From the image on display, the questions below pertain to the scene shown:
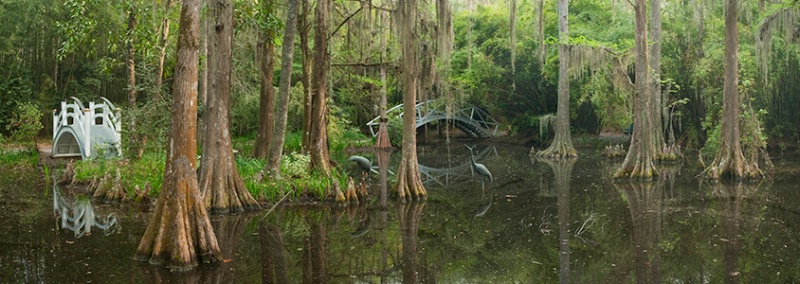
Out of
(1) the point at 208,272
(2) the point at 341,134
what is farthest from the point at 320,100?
(2) the point at 341,134

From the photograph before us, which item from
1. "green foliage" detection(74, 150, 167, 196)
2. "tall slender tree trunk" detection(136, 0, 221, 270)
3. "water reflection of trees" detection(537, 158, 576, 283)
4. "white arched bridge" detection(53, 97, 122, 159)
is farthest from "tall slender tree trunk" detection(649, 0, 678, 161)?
"tall slender tree trunk" detection(136, 0, 221, 270)

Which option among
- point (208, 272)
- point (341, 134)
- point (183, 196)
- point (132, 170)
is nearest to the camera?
point (208, 272)

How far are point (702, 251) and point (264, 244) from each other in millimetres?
4949

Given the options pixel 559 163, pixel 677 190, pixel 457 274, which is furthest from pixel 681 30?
pixel 457 274

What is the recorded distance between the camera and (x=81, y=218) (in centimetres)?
1013

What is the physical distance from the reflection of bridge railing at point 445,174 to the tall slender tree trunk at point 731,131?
5242 mm

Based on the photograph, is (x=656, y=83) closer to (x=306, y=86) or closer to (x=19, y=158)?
(x=306, y=86)

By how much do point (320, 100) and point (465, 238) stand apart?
5.29 meters

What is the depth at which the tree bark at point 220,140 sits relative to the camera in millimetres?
10281

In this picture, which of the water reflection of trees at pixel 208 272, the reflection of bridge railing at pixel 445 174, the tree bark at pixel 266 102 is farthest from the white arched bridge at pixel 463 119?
the water reflection of trees at pixel 208 272

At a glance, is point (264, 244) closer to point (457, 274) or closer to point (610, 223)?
point (457, 274)

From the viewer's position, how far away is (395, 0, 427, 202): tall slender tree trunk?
11.8 m

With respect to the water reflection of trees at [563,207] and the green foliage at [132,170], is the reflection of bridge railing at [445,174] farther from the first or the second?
the green foliage at [132,170]

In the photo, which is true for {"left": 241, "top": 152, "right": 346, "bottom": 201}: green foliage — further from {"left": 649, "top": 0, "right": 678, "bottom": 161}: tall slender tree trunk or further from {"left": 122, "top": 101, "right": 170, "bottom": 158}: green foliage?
{"left": 649, "top": 0, "right": 678, "bottom": 161}: tall slender tree trunk
